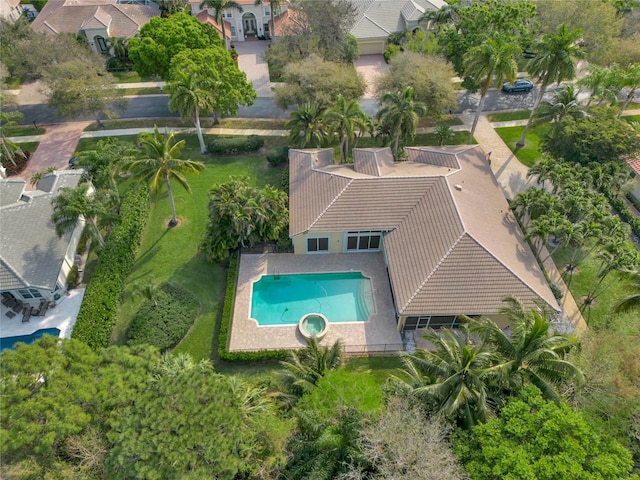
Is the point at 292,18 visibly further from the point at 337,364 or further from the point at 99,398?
the point at 99,398

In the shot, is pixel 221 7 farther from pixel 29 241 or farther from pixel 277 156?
pixel 29 241

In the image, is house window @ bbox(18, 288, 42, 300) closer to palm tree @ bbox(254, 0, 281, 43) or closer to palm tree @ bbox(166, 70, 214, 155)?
palm tree @ bbox(166, 70, 214, 155)

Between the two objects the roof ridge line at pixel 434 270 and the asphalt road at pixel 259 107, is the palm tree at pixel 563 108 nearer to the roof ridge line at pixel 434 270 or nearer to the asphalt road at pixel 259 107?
the asphalt road at pixel 259 107

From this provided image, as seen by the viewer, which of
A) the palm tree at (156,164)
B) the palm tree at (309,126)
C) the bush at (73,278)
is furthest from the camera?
the palm tree at (309,126)

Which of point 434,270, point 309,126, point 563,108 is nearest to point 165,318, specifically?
point 434,270

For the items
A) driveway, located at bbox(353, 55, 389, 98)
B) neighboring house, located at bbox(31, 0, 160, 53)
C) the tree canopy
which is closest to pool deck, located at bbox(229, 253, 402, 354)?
the tree canopy

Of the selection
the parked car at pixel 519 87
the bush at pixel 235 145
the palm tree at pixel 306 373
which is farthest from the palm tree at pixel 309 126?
the parked car at pixel 519 87

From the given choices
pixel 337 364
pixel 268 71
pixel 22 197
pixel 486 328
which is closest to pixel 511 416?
pixel 486 328
